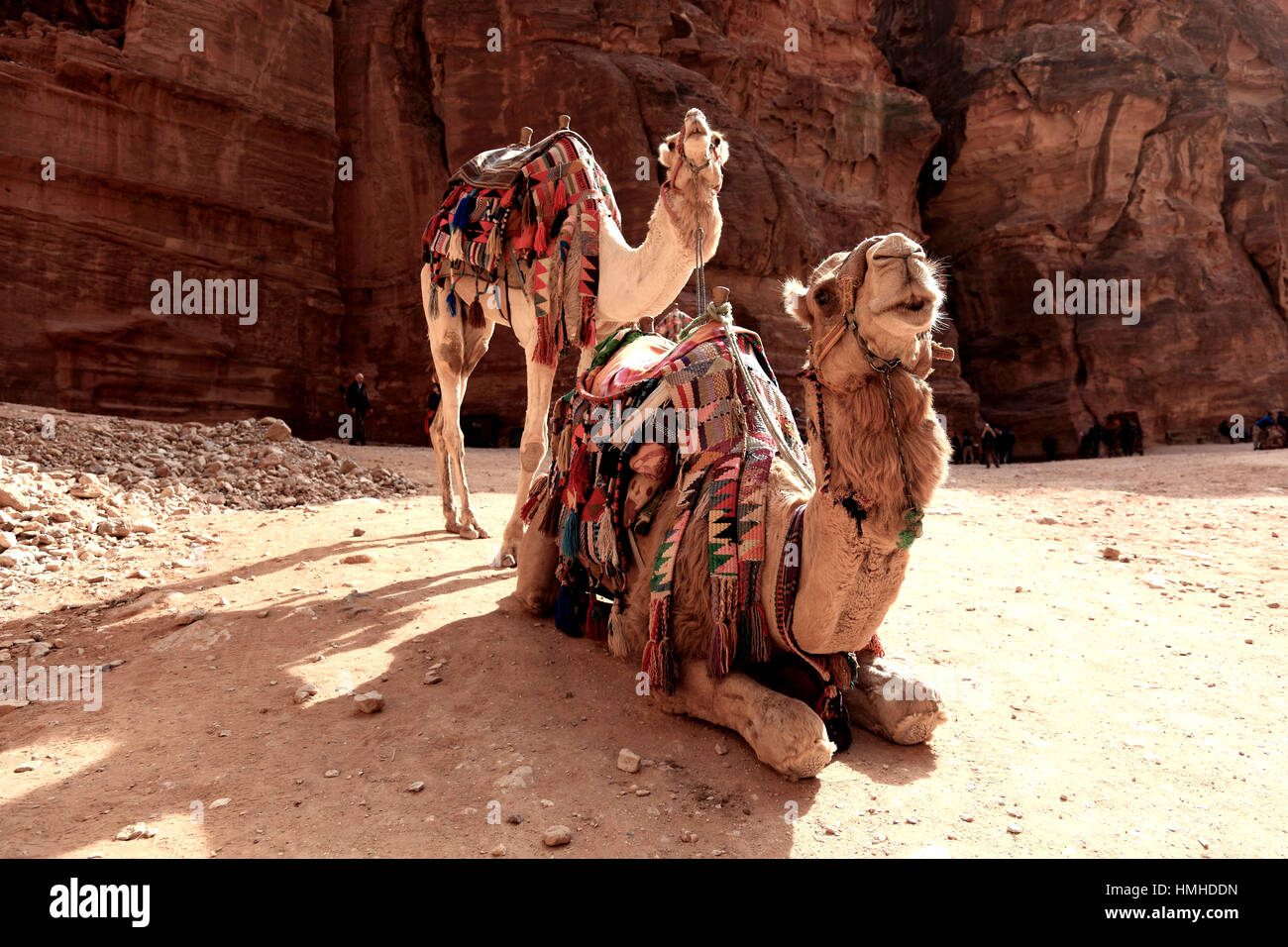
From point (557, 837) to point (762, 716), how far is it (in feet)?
2.24

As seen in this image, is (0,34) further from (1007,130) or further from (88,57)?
(1007,130)

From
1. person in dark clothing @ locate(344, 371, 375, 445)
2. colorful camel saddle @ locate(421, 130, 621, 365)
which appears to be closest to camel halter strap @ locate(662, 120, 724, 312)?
colorful camel saddle @ locate(421, 130, 621, 365)

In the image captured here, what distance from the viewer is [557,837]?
7.02 ft

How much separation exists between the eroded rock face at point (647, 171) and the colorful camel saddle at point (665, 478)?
1278 centimetres

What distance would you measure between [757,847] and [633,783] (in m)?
0.47

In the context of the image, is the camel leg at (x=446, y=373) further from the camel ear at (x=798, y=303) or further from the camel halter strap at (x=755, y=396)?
the camel ear at (x=798, y=303)

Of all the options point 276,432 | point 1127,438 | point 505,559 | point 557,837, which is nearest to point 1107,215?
point 1127,438

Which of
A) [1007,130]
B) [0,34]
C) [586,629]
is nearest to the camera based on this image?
[586,629]

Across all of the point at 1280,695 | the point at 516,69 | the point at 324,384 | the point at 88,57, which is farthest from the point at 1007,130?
the point at 1280,695

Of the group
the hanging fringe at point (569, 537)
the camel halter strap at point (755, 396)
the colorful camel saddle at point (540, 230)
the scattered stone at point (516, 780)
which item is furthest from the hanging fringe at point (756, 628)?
the colorful camel saddle at point (540, 230)

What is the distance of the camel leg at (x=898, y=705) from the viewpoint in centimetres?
264

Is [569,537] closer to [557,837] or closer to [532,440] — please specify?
[557,837]

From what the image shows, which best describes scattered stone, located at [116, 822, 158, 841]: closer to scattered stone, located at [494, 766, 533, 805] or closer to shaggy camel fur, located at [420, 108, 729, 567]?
scattered stone, located at [494, 766, 533, 805]

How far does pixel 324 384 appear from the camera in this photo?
17250 mm
